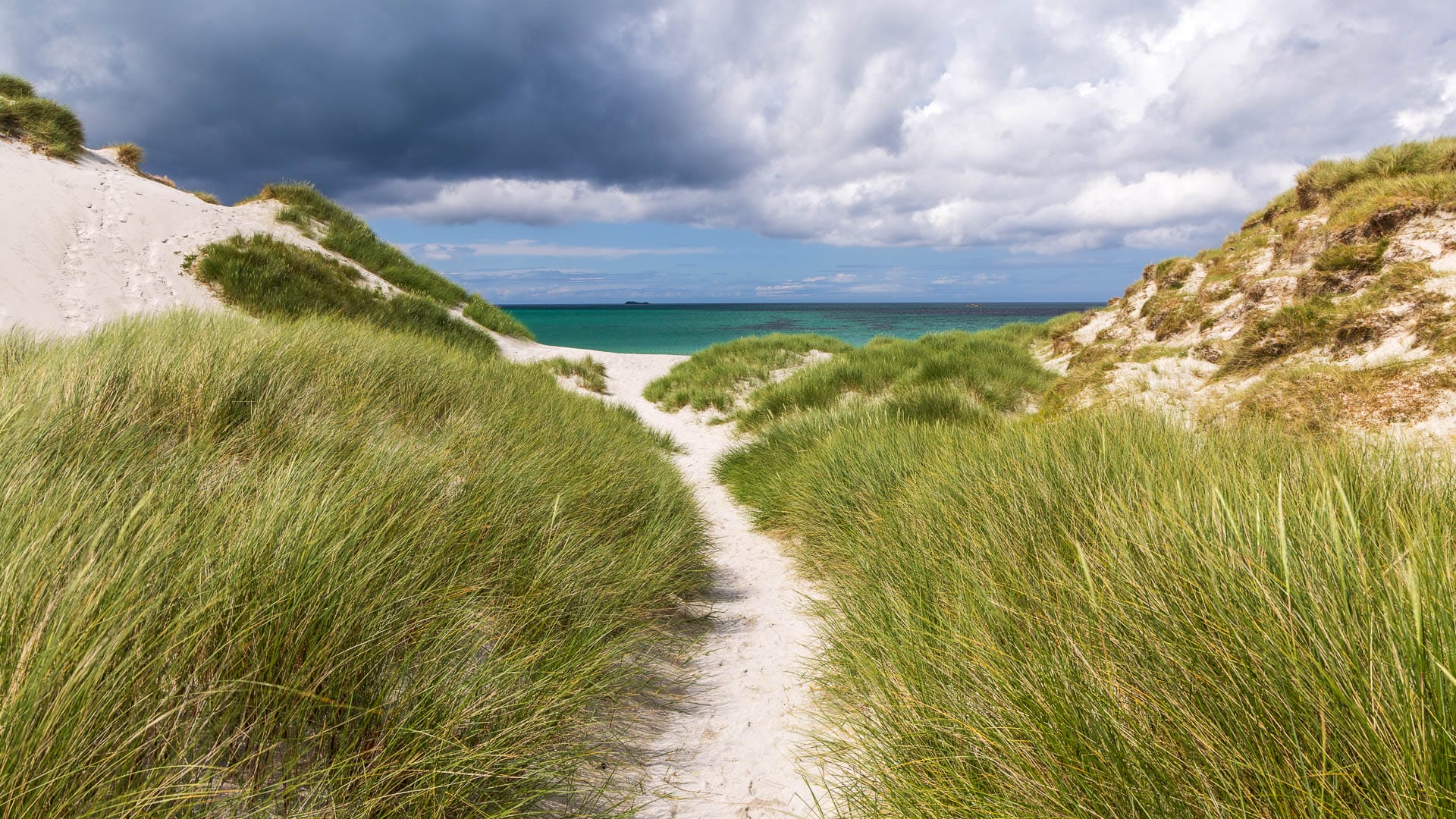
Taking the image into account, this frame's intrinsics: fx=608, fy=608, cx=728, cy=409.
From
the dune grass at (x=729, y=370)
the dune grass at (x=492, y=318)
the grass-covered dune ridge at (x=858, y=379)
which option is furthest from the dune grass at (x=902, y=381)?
the dune grass at (x=492, y=318)

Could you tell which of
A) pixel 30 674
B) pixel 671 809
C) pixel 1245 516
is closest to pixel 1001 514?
pixel 1245 516

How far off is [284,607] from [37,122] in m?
15.9

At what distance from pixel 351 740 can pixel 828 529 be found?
3135mm

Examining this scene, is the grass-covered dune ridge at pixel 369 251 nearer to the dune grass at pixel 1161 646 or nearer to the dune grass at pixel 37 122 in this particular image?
the dune grass at pixel 37 122

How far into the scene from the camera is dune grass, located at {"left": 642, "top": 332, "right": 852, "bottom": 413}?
39.2ft

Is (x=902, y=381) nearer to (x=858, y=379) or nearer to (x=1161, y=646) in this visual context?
(x=858, y=379)

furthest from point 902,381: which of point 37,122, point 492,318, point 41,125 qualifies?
point 37,122

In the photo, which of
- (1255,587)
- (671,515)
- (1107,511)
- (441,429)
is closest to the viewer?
(1255,587)

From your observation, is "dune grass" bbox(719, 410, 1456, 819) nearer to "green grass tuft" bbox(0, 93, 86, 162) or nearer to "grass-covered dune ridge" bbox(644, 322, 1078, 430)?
"grass-covered dune ridge" bbox(644, 322, 1078, 430)

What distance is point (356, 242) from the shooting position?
14375mm

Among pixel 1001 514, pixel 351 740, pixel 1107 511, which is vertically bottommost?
pixel 351 740

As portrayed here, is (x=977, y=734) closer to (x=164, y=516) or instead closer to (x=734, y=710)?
(x=734, y=710)

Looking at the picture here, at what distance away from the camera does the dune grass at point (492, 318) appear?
15.6 metres

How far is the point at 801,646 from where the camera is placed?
126 inches
